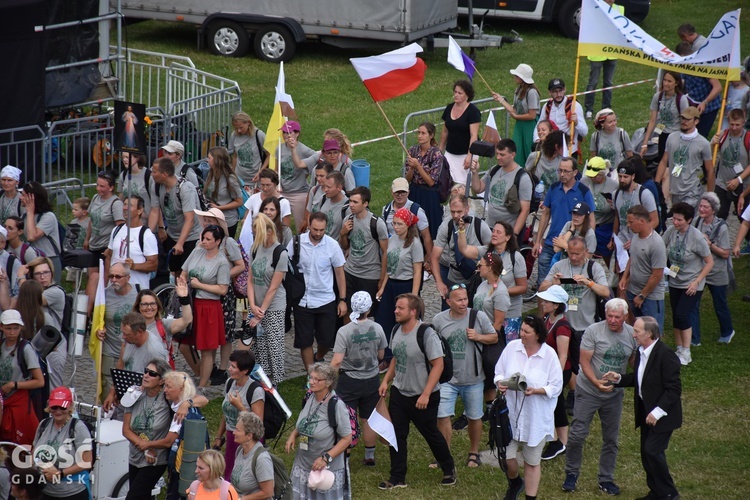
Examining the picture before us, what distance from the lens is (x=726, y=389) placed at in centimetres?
1180

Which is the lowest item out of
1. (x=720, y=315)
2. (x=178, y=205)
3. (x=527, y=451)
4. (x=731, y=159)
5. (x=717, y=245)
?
(x=720, y=315)

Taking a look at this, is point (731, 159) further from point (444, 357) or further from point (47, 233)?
point (47, 233)

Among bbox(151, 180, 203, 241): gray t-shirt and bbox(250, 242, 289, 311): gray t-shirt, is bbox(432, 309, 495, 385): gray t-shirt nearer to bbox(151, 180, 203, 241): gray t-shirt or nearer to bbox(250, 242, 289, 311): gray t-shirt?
bbox(250, 242, 289, 311): gray t-shirt

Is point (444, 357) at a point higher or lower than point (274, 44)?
lower

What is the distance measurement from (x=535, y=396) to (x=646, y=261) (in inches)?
123

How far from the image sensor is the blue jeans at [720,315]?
12.7 m

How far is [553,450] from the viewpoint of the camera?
10508 millimetres

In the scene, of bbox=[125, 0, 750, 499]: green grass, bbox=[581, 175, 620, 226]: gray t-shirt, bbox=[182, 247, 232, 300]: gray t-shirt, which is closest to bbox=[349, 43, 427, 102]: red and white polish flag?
bbox=[581, 175, 620, 226]: gray t-shirt

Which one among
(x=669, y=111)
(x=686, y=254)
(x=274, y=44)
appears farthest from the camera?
(x=274, y=44)

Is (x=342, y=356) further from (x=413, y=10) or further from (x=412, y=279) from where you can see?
(x=413, y=10)

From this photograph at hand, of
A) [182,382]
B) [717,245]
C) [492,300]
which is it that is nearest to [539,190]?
[717,245]

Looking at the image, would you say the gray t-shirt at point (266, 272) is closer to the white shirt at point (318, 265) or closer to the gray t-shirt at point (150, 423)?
the white shirt at point (318, 265)

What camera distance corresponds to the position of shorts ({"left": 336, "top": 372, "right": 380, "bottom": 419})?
1003cm

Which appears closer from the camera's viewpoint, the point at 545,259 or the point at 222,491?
the point at 222,491
